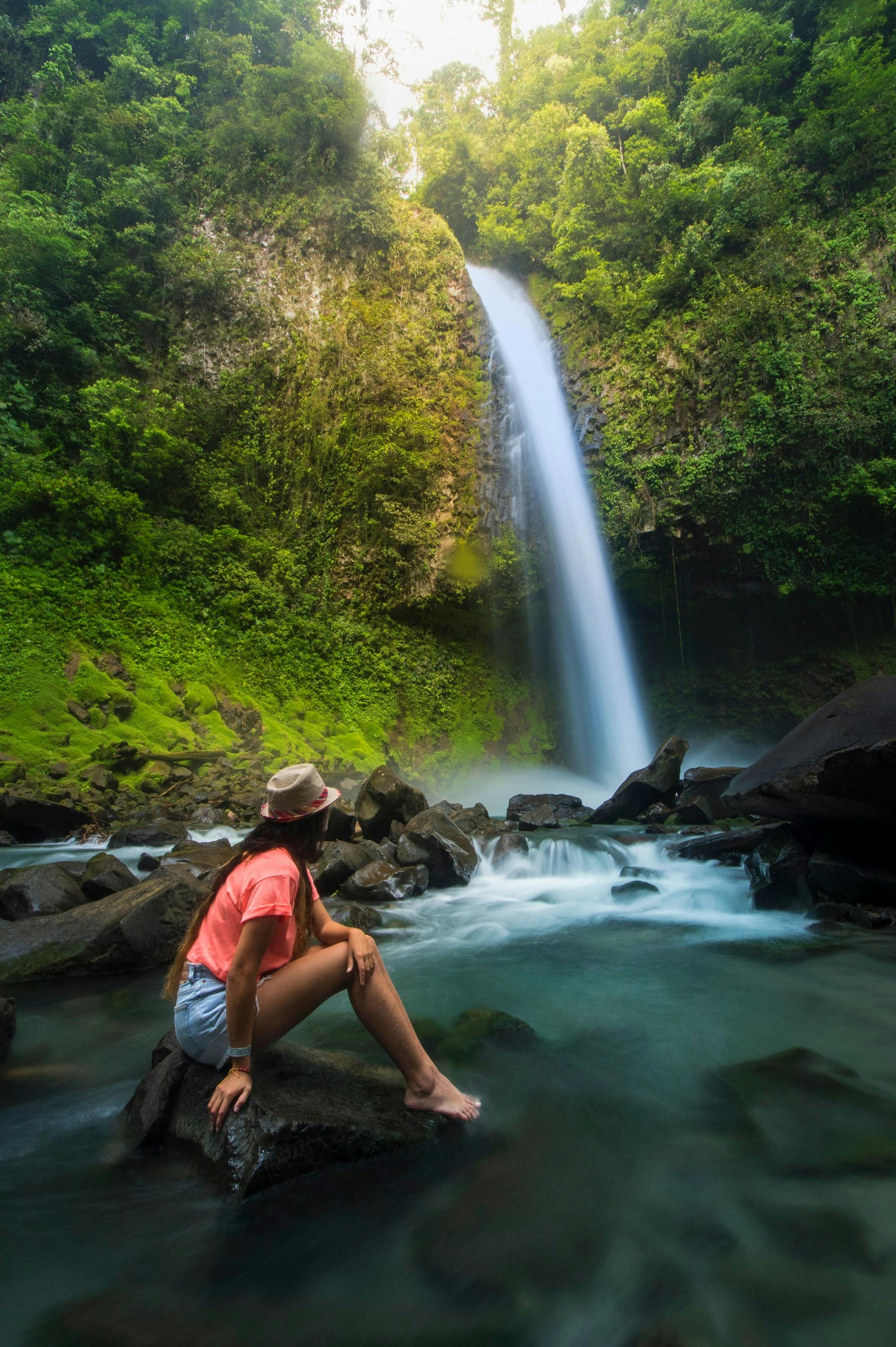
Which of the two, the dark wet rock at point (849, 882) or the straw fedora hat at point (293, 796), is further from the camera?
the dark wet rock at point (849, 882)

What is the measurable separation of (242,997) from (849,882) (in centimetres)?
592

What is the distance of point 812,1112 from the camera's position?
3010mm

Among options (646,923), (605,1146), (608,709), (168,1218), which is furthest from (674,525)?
(168,1218)

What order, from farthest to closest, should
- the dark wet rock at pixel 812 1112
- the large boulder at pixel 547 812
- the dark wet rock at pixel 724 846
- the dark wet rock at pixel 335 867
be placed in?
the large boulder at pixel 547 812 < the dark wet rock at pixel 724 846 < the dark wet rock at pixel 335 867 < the dark wet rock at pixel 812 1112

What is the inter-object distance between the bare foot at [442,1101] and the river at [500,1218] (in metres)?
0.09

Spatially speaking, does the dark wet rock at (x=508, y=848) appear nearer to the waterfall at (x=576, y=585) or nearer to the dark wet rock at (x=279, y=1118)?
the dark wet rock at (x=279, y=1118)

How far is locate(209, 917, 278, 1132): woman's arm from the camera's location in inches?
91.2

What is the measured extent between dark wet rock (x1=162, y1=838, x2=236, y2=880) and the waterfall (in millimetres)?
12202

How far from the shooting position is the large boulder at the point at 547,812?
11.0 meters

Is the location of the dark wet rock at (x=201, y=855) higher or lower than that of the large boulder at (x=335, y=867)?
higher

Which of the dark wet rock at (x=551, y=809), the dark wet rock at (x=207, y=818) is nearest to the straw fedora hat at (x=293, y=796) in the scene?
the dark wet rock at (x=207, y=818)

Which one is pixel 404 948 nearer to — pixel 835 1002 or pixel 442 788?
pixel 835 1002

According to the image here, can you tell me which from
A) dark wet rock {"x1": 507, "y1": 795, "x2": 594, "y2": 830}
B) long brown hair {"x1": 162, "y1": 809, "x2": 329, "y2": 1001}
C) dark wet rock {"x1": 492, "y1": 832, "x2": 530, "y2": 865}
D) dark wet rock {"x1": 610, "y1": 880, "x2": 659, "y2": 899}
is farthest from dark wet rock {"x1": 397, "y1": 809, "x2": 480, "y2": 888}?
long brown hair {"x1": 162, "y1": 809, "x2": 329, "y2": 1001}

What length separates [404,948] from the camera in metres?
5.75
